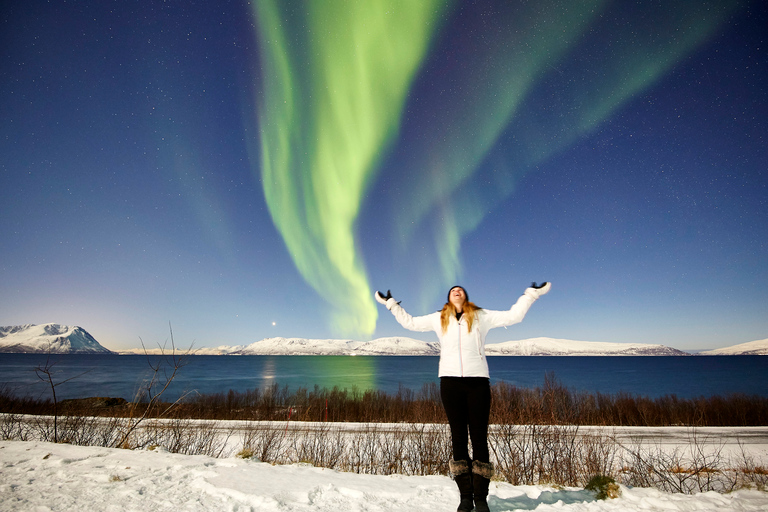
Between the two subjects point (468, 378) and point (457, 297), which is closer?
point (468, 378)

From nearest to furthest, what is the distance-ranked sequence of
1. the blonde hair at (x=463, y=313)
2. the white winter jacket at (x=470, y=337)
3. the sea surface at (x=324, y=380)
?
the white winter jacket at (x=470, y=337)
the blonde hair at (x=463, y=313)
the sea surface at (x=324, y=380)

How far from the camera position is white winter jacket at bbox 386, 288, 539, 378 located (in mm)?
3297

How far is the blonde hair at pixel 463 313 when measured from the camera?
3488 millimetres

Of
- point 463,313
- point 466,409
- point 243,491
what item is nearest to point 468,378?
point 466,409

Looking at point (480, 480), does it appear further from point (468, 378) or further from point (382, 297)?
point (382, 297)

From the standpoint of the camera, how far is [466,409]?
330cm

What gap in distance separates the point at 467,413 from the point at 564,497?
5.22 ft

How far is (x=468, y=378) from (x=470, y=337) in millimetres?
384

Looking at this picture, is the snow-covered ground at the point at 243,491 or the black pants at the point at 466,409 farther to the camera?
the black pants at the point at 466,409

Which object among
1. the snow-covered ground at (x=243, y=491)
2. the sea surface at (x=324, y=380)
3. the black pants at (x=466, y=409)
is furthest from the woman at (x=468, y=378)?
the sea surface at (x=324, y=380)

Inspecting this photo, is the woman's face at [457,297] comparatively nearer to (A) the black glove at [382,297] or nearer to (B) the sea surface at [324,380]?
(A) the black glove at [382,297]

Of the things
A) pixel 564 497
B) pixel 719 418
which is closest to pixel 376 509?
pixel 564 497

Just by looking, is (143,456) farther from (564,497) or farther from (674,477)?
(674,477)

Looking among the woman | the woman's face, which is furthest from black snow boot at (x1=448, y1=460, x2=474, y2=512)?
the woman's face
